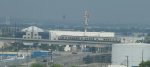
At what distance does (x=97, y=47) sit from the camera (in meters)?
65.6

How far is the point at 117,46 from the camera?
1623 inches

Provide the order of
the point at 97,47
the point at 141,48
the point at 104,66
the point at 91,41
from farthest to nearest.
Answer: the point at 91,41, the point at 97,47, the point at 141,48, the point at 104,66

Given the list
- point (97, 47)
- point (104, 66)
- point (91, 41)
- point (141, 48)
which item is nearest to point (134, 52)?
point (141, 48)

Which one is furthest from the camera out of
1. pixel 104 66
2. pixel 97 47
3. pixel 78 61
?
pixel 97 47

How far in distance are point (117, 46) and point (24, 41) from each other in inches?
1112

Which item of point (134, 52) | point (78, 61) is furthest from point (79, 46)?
point (134, 52)

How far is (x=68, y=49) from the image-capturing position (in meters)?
65.6

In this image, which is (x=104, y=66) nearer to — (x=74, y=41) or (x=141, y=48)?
(x=141, y=48)

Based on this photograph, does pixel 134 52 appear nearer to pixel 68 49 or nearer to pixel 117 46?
pixel 117 46

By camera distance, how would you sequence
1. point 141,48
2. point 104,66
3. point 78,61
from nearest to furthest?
point 104,66, point 141,48, point 78,61

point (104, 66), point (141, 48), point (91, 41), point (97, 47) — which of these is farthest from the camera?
point (91, 41)

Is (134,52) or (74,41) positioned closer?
(134,52)

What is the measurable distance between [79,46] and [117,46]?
27.9 metres

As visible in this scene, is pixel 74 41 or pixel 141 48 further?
pixel 74 41
